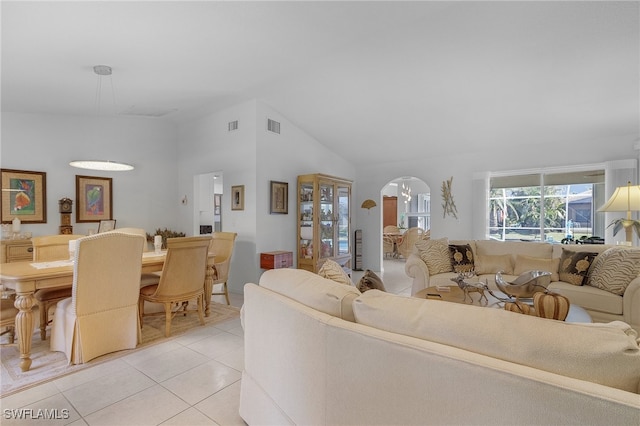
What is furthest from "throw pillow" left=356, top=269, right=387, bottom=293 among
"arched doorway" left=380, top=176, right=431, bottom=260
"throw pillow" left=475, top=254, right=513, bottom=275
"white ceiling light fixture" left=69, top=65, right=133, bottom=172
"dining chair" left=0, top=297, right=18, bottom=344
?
"arched doorway" left=380, top=176, right=431, bottom=260

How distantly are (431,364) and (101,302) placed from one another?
2698 mm

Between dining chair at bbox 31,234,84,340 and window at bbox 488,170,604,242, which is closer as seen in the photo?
dining chair at bbox 31,234,84,340

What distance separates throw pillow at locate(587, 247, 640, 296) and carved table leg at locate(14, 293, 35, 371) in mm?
4982

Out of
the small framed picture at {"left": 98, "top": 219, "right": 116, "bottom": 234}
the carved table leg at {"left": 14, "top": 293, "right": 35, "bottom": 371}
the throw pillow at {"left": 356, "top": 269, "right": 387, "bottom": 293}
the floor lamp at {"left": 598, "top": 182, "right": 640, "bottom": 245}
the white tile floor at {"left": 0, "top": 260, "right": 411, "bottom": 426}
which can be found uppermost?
the floor lamp at {"left": 598, "top": 182, "right": 640, "bottom": 245}

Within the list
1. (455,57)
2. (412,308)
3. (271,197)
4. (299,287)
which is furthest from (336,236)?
(412,308)

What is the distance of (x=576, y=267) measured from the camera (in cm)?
327

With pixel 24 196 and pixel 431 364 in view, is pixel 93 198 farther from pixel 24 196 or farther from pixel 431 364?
pixel 431 364

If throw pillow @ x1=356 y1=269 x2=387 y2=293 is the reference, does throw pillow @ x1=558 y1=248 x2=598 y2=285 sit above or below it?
below

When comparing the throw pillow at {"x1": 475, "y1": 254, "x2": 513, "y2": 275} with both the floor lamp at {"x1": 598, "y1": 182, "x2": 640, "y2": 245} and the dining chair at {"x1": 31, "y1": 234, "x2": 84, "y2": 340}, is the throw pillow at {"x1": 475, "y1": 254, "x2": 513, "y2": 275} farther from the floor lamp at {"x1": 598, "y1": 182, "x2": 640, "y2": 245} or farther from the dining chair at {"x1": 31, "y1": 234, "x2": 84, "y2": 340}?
the dining chair at {"x1": 31, "y1": 234, "x2": 84, "y2": 340}

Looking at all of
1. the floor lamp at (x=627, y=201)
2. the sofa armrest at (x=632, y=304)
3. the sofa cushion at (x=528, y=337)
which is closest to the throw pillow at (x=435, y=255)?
the sofa armrest at (x=632, y=304)

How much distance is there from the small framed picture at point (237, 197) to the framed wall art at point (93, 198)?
2.04 metres

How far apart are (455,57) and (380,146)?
8.47 ft

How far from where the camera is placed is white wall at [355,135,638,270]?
4.67 meters

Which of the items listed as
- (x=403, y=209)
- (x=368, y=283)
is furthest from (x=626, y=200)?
(x=403, y=209)
